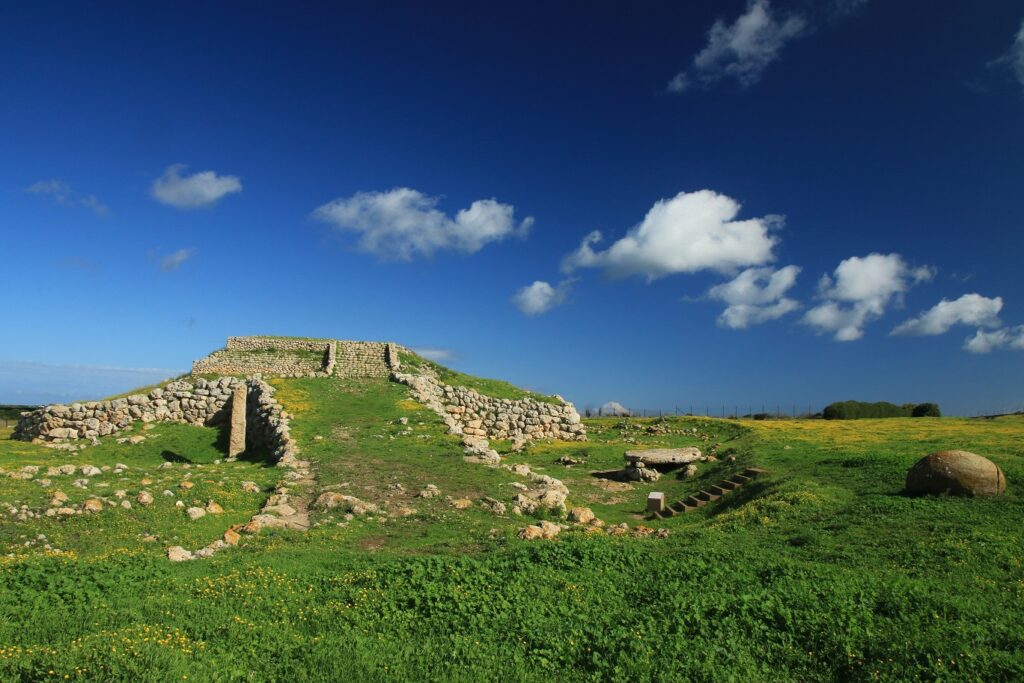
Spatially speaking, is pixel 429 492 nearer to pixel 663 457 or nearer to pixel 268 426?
pixel 268 426

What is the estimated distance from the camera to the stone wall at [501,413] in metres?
42.2

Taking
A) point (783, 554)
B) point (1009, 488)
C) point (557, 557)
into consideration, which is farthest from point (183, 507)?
point (1009, 488)

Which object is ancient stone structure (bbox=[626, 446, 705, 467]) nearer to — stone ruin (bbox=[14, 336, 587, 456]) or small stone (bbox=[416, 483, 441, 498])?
stone ruin (bbox=[14, 336, 587, 456])

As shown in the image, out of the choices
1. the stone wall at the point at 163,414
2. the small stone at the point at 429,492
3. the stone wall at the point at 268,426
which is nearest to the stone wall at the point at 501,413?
the stone wall at the point at 268,426

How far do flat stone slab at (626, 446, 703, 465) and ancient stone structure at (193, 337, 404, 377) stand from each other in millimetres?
23321

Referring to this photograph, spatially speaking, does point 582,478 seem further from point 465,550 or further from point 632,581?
point 632,581

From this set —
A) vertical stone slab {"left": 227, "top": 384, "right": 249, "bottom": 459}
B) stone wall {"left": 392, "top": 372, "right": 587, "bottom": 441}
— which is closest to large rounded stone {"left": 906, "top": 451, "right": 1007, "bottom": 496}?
stone wall {"left": 392, "top": 372, "right": 587, "bottom": 441}

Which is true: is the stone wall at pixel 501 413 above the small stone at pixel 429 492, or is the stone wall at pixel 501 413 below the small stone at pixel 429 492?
above

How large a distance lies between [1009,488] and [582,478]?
56.4 ft

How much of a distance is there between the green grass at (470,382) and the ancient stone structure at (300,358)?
1.38 metres

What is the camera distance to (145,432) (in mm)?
32156

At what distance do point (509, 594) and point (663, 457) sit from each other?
2315 cm

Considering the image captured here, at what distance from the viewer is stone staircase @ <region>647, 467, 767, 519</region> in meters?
23.1

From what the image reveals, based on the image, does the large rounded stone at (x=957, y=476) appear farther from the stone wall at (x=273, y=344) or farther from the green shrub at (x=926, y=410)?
the green shrub at (x=926, y=410)
